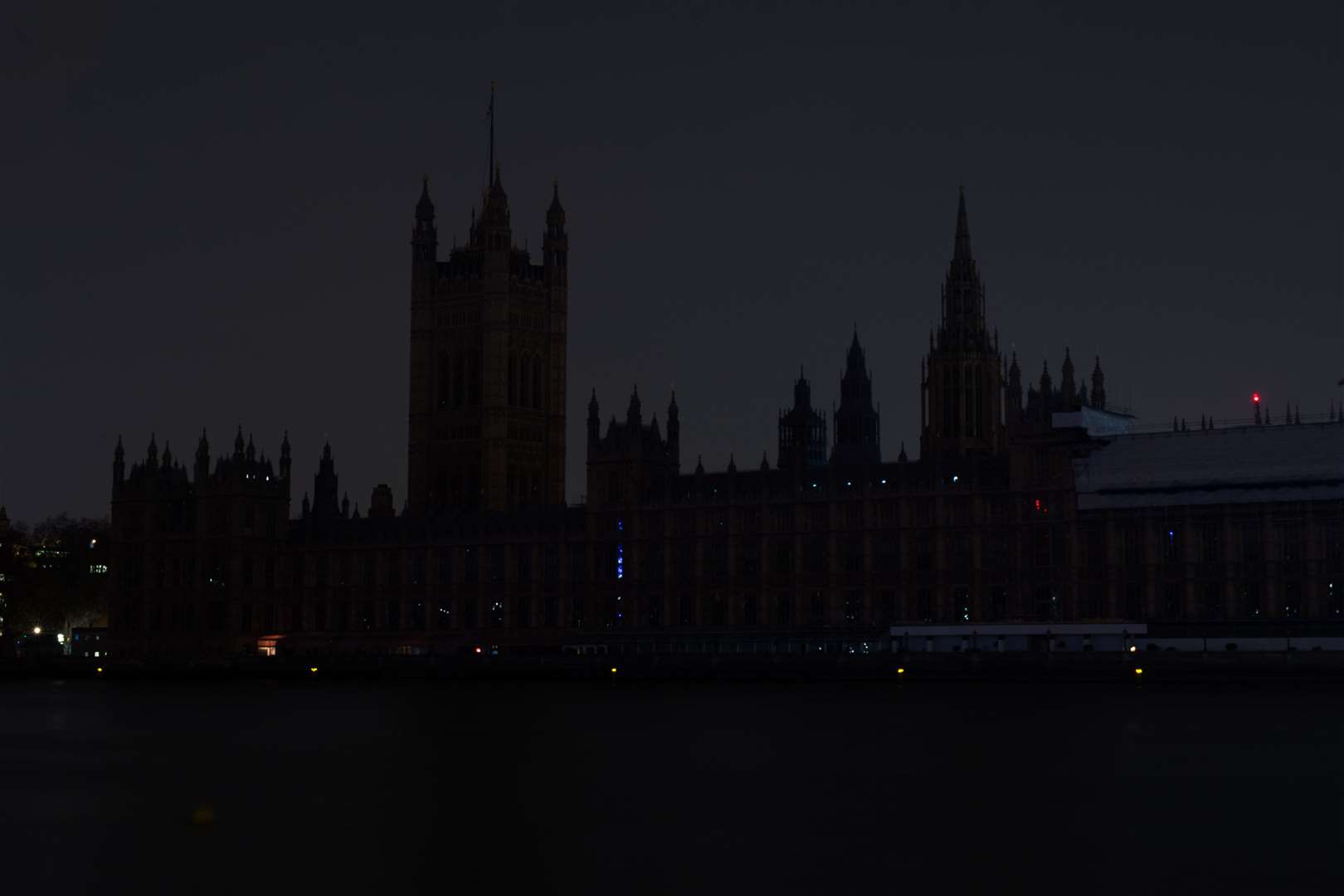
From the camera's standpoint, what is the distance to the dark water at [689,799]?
5616 centimetres

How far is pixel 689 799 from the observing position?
71.6 m

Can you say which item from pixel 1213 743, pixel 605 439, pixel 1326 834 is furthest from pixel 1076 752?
pixel 605 439

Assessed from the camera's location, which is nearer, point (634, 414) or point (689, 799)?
point (689, 799)

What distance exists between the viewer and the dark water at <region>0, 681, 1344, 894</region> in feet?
184

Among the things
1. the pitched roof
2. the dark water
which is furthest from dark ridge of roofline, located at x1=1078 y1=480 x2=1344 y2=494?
the dark water

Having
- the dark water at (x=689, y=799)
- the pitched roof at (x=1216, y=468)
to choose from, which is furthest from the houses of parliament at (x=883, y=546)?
the dark water at (x=689, y=799)

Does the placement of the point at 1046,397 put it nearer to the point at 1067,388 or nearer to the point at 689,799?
the point at 1067,388

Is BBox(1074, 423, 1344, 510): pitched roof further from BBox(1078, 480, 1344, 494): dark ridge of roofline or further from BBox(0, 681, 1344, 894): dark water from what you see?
BBox(0, 681, 1344, 894): dark water

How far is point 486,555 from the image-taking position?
626 feet

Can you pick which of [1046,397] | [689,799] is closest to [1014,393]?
[1046,397]

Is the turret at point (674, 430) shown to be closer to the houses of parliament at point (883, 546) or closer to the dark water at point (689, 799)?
the houses of parliament at point (883, 546)

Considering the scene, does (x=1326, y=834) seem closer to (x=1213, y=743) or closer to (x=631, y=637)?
(x=1213, y=743)

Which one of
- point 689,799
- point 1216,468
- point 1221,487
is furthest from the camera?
point 1216,468

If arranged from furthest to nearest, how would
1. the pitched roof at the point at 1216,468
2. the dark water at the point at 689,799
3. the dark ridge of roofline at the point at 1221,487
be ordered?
the pitched roof at the point at 1216,468 < the dark ridge of roofline at the point at 1221,487 < the dark water at the point at 689,799
